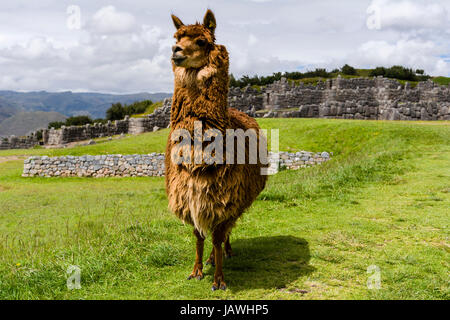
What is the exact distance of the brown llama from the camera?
428cm

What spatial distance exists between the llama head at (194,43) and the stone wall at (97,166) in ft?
51.3

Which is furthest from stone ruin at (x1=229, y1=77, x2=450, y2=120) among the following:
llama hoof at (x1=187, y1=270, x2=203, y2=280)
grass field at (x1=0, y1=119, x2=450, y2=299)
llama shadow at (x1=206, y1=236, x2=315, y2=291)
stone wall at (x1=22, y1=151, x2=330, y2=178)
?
llama hoof at (x1=187, y1=270, x2=203, y2=280)

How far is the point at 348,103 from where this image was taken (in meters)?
30.0

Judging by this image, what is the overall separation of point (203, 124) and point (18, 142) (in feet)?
119

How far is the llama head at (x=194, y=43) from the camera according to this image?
4133 mm

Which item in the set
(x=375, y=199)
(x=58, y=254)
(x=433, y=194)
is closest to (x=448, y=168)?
(x=433, y=194)

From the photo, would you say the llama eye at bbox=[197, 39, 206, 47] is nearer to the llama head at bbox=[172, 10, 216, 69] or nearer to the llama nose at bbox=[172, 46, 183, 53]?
the llama head at bbox=[172, 10, 216, 69]

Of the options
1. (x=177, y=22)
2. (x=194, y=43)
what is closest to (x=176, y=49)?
(x=194, y=43)

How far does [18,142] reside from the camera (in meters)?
35.1

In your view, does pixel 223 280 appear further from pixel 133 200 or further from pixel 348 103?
pixel 348 103

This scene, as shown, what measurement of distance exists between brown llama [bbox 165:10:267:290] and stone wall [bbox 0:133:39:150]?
35363mm

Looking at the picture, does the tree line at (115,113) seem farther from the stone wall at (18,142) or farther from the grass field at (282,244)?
the grass field at (282,244)

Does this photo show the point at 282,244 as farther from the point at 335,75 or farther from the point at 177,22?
the point at 335,75
